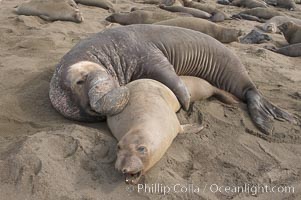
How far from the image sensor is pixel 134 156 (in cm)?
270

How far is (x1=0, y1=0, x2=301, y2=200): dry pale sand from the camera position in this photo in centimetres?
272

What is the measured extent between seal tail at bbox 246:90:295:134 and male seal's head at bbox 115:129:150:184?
142 cm

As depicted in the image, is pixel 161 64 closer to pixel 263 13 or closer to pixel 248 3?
pixel 263 13

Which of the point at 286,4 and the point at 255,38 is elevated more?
the point at 255,38

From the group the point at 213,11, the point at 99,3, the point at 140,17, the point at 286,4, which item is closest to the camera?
the point at 140,17

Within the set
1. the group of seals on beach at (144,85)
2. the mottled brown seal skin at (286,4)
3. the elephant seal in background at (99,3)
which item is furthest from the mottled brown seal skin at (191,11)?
the group of seals on beach at (144,85)

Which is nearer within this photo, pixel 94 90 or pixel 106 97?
pixel 106 97

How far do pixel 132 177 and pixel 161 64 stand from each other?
1.78 metres

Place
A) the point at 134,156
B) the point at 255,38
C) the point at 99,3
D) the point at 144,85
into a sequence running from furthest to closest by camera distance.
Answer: the point at 99,3 < the point at 255,38 < the point at 144,85 < the point at 134,156

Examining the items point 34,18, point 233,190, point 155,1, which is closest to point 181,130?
point 233,190

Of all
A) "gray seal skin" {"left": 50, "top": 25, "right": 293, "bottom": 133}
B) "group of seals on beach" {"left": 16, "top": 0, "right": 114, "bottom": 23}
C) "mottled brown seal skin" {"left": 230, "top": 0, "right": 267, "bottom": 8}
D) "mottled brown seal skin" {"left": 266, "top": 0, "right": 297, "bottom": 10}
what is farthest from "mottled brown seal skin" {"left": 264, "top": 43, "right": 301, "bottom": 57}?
"mottled brown seal skin" {"left": 266, "top": 0, "right": 297, "bottom": 10}

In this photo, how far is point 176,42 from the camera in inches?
186

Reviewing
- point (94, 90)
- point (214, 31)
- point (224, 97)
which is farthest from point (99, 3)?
point (94, 90)

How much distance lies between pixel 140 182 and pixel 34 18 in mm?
5446
